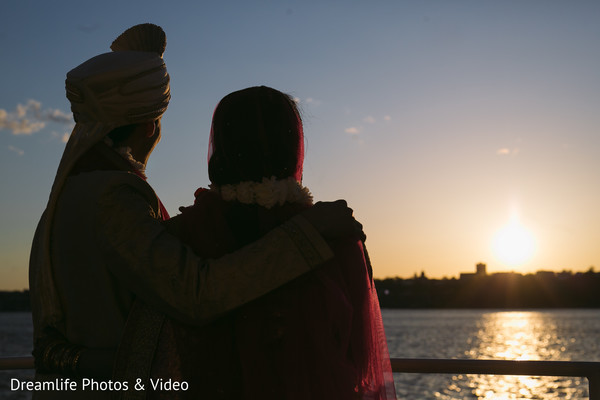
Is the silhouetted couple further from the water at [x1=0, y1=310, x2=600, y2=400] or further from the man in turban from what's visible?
the water at [x1=0, y1=310, x2=600, y2=400]

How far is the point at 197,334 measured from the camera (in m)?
1.52

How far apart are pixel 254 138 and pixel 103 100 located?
1.55 ft

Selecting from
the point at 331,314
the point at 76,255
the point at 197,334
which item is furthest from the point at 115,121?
the point at 331,314

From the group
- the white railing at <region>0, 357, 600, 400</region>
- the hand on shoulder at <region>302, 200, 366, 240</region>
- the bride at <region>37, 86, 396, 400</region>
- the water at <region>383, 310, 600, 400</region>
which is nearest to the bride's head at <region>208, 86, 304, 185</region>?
the bride at <region>37, 86, 396, 400</region>

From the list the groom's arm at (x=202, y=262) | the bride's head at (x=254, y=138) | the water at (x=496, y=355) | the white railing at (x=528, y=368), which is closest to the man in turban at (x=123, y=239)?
the groom's arm at (x=202, y=262)

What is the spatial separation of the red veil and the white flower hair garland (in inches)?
0.7

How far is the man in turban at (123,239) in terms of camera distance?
1.43m

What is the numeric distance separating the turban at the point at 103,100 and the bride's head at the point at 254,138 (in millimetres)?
252

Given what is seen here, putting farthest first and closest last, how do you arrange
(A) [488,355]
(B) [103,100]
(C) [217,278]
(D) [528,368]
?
1. (A) [488,355]
2. (D) [528,368]
3. (B) [103,100]
4. (C) [217,278]

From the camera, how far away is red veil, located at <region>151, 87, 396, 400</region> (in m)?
1.50

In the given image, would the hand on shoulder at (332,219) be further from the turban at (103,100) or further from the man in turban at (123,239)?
the turban at (103,100)

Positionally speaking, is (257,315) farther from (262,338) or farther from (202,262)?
(202,262)

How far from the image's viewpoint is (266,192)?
5.08 ft

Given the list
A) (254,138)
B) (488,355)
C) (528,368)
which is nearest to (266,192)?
(254,138)
